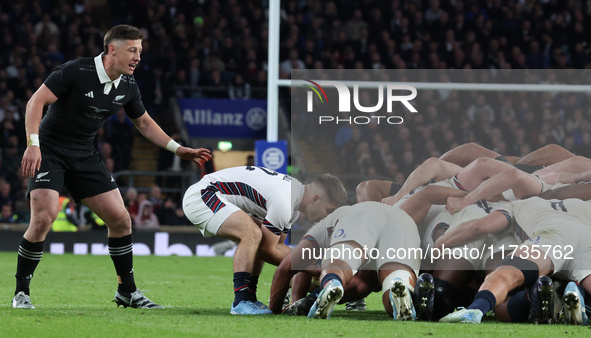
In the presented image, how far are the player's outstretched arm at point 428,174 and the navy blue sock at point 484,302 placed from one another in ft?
3.98

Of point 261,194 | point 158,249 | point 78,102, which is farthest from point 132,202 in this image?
point 261,194

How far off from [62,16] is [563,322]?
14.1 meters

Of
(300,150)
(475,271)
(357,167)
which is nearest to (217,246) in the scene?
(300,150)

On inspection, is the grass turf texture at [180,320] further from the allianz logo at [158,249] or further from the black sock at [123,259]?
the allianz logo at [158,249]

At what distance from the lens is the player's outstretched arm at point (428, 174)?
18.6ft

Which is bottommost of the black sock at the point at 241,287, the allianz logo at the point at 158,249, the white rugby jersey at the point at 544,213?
the allianz logo at the point at 158,249

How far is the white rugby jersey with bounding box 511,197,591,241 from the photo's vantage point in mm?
5113

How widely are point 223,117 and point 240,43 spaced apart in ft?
6.88

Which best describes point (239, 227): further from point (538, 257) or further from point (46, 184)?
point (538, 257)

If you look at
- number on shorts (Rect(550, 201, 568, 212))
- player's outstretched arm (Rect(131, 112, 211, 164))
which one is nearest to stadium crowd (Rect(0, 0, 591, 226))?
player's outstretched arm (Rect(131, 112, 211, 164))

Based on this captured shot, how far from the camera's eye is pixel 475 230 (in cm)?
521

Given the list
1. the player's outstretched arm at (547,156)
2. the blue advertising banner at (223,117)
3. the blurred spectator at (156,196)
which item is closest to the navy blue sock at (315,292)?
the player's outstretched arm at (547,156)

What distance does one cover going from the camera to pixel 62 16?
1658 cm

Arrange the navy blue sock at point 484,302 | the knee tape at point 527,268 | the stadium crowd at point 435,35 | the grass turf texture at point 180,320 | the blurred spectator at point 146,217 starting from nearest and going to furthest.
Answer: the grass turf texture at point 180,320, the navy blue sock at point 484,302, the knee tape at point 527,268, the blurred spectator at point 146,217, the stadium crowd at point 435,35
